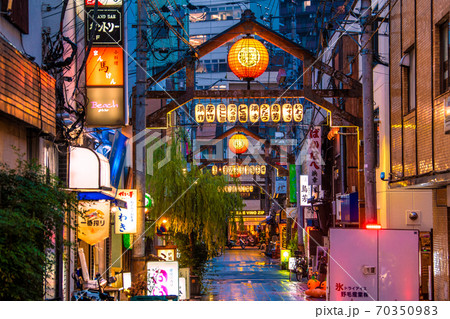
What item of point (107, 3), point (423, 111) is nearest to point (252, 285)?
point (423, 111)

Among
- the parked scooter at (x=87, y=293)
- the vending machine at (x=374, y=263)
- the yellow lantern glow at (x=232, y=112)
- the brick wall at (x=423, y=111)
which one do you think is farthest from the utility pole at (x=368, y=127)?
the yellow lantern glow at (x=232, y=112)

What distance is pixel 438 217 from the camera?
A: 60.5ft

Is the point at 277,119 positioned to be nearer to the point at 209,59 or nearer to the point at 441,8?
the point at 441,8

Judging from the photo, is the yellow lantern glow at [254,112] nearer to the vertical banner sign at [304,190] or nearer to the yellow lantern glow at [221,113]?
the yellow lantern glow at [221,113]

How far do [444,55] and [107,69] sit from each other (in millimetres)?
9363

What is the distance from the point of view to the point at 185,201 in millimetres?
28312

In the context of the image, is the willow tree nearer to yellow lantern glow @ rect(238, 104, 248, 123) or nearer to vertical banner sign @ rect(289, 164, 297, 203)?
yellow lantern glow @ rect(238, 104, 248, 123)

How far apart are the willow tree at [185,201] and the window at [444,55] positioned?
47.0ft

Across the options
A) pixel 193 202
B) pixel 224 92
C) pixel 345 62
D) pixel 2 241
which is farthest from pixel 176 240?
pixel 2 241

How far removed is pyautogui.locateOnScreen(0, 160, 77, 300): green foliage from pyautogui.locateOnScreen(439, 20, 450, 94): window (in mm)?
9920

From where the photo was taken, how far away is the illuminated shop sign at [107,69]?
17.9 m

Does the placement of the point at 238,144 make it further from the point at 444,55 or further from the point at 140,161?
the point at 444,55

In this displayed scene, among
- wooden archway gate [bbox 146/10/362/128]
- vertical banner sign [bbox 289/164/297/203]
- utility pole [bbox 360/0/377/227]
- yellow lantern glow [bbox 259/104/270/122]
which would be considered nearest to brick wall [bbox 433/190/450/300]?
utility pole [bbox 360/0/377/227]

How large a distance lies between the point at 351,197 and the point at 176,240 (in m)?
8.77
